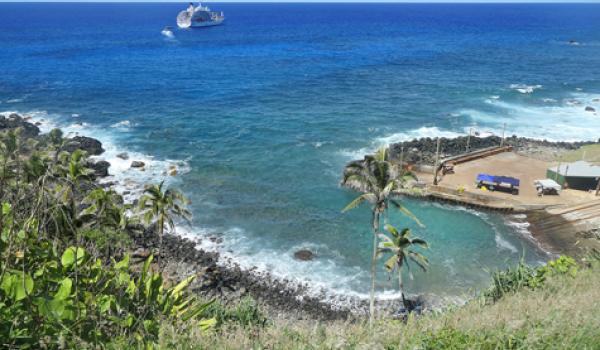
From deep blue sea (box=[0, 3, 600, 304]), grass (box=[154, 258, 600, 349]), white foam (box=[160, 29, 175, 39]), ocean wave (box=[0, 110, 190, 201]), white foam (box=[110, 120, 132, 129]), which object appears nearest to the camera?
grass (box=[154, 258, 600, 349])

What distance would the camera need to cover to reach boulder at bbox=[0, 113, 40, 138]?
196 ft

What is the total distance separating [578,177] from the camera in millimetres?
46000

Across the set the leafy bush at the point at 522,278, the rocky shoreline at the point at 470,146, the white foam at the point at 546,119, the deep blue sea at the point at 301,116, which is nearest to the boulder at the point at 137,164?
the deep blue sea at the point at 301,116

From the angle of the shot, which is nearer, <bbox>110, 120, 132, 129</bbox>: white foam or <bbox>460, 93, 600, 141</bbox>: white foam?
<bbox>460, 93, 600, 141</bbox>: white foam

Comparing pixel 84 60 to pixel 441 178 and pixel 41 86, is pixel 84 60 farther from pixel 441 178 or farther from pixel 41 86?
pixel 441 178

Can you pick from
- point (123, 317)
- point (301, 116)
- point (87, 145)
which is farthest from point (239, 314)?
point (301, 116)

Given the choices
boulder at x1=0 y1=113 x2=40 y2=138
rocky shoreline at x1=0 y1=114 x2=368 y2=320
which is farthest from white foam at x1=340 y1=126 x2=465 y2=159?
boulder at x1=0 y1=113 x2=40 y2=138

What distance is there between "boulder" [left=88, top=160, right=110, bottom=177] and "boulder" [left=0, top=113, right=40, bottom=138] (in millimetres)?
13663

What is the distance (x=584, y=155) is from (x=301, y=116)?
125 feet

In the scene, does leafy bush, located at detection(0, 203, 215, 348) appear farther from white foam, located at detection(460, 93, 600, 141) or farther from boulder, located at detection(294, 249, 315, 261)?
white foam, located at detection(460, 93, 600, 141)

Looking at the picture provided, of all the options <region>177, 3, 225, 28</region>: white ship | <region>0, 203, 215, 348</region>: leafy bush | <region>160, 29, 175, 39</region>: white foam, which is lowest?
<region>160, 29, 175, 39</region>: white foam

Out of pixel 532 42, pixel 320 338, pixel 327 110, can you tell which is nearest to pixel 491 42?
pixel 532 42

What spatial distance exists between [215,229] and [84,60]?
9184 cm

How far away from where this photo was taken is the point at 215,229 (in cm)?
4166
